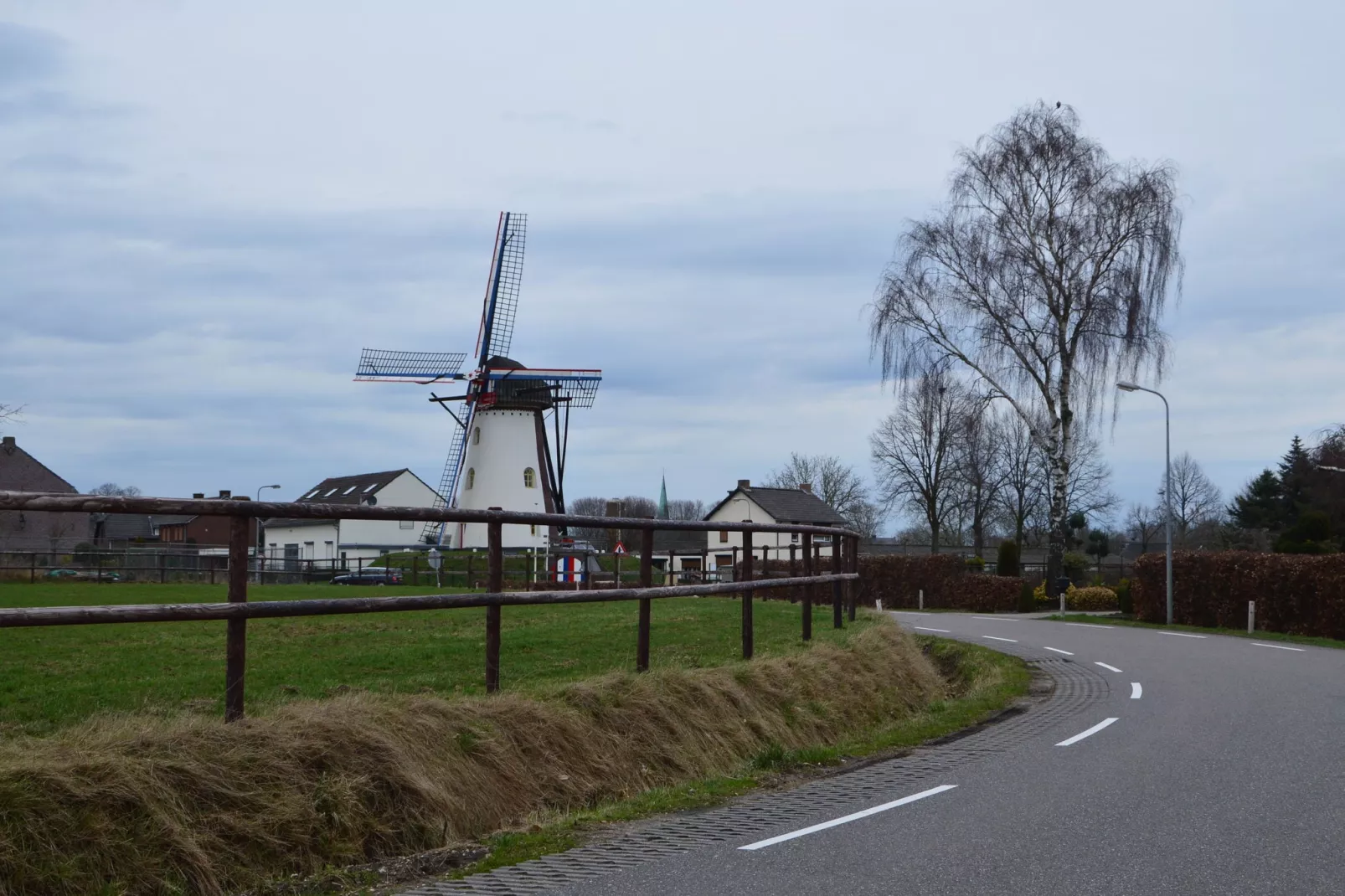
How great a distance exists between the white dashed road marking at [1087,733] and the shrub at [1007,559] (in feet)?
134

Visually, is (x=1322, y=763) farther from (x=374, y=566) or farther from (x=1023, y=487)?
(x=1023, y=487)

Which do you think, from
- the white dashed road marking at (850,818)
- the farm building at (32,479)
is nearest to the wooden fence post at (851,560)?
the white dashed road marking at (850,818)

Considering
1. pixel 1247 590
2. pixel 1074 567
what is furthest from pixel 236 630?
pixel 1074 567

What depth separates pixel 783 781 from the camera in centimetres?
956

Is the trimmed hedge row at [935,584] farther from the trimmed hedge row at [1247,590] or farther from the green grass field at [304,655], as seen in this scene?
the green grass field at [304,655]

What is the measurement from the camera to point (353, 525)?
7256 cm

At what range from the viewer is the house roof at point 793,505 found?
93250 millimetres

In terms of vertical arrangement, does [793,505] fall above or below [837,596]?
above

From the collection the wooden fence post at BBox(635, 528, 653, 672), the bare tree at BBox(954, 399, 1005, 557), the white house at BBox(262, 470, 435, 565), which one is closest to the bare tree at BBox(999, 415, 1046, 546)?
the bare tree at BBox(954, 399, 1005, 557)

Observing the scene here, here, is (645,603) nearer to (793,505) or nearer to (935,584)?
(935,584)

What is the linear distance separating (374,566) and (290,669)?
40321mm

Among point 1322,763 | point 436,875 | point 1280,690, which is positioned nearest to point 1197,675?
point 1280,690

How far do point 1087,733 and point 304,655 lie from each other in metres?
7.32

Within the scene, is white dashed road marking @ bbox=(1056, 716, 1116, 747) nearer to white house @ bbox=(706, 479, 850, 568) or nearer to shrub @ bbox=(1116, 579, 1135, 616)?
shrub @ bbox=(1116, 579, 1135, 616)
